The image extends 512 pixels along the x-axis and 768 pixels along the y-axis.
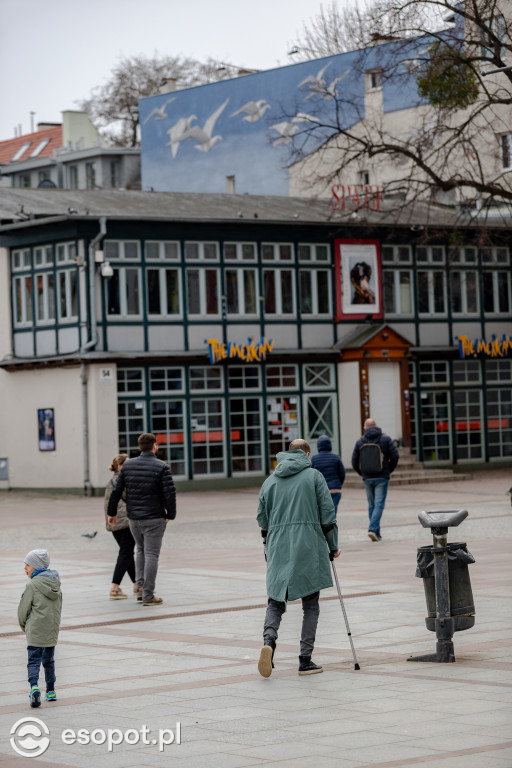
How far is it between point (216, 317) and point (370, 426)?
1536 centimetres

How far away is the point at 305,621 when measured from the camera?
1095 cm

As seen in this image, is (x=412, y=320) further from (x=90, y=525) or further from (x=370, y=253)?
(x=90, y=525)

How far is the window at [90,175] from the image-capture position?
74400 mm

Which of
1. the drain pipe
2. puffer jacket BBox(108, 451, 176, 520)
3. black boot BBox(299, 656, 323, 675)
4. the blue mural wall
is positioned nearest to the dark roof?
the drain pipe

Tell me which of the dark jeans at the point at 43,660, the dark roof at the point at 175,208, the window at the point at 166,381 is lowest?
the dark jeans at the point at 43,660

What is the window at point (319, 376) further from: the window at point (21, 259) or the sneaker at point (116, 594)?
the sneaker at point (116, 594)

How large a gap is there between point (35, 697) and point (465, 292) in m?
33.4

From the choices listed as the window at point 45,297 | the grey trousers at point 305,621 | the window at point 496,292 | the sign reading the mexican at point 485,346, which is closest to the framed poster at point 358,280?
the sign reading the mexican at point 485,346

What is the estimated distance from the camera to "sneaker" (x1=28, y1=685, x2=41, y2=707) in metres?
9.71

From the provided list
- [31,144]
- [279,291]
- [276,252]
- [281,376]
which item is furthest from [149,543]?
[31,144]

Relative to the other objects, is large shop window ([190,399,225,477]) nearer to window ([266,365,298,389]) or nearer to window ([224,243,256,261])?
window ([266,365,298,389])

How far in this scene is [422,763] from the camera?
7539 millimetres

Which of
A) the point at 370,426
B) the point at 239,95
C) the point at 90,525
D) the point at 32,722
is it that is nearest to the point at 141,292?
the point at 90,525

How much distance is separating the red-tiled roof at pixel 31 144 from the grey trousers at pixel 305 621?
232ft
